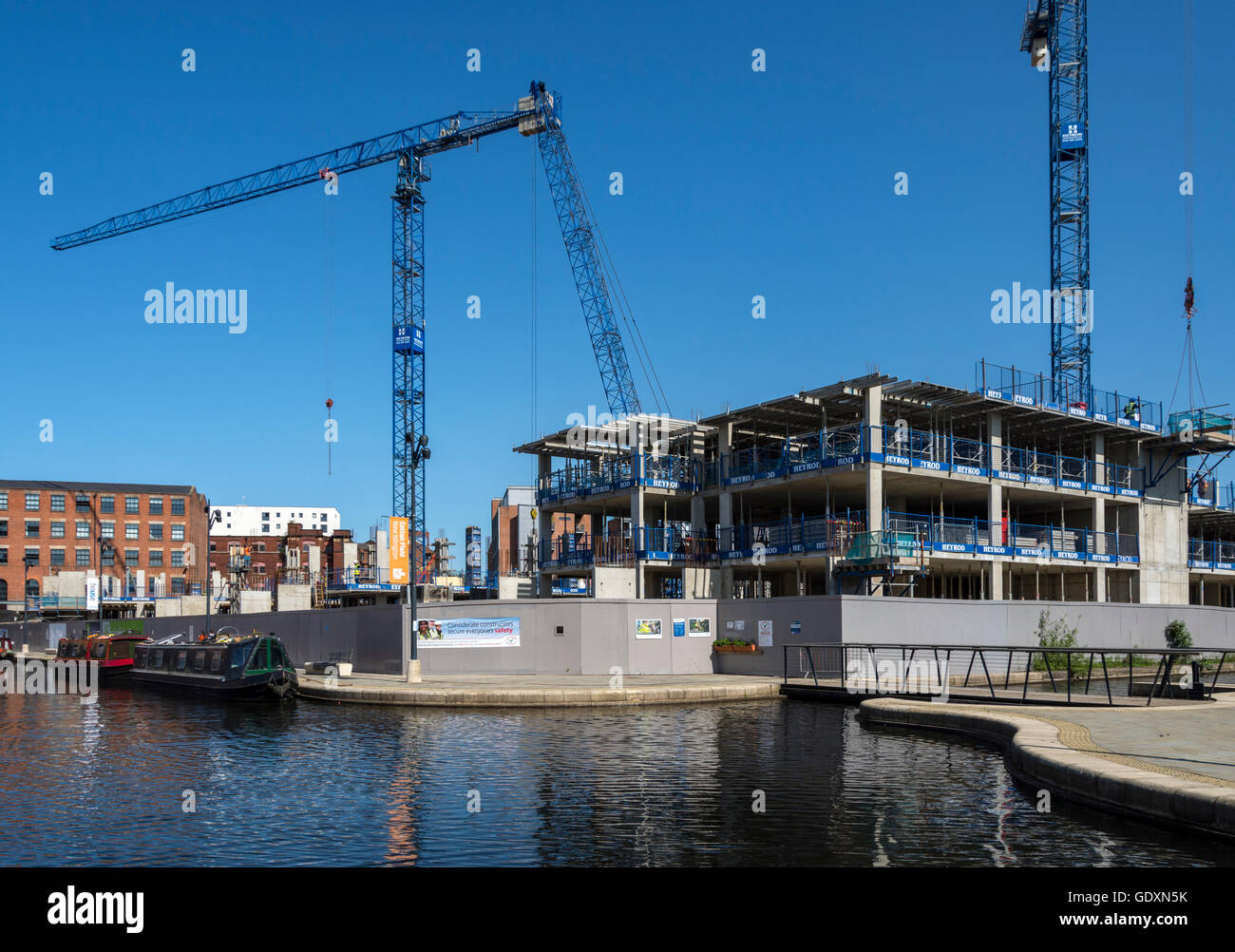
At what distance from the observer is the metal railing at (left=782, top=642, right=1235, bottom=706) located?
28844 mm

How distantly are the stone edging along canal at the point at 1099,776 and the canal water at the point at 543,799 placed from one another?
28cm

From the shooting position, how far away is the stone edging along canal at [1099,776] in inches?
518

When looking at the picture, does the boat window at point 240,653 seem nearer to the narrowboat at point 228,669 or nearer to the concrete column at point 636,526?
the narrowboat at point 228,669

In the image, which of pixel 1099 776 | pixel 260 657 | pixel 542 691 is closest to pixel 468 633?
pixel 260 657

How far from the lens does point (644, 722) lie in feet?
88.7

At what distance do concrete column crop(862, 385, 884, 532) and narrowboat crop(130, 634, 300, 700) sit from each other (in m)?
23.6

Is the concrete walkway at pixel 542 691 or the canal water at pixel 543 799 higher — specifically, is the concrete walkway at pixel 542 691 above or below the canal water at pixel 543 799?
below

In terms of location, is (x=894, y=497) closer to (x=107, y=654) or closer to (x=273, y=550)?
(x=107, y=654)

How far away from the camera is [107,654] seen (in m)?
53.7

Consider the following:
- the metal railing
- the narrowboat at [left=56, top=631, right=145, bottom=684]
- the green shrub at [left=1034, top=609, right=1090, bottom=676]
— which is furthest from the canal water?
the narrowboat at [left=56, top=631, right=145, bottom=684]

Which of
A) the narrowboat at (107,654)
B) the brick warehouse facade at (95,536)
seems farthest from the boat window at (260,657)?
the brick warehouse facade at (95,536)
